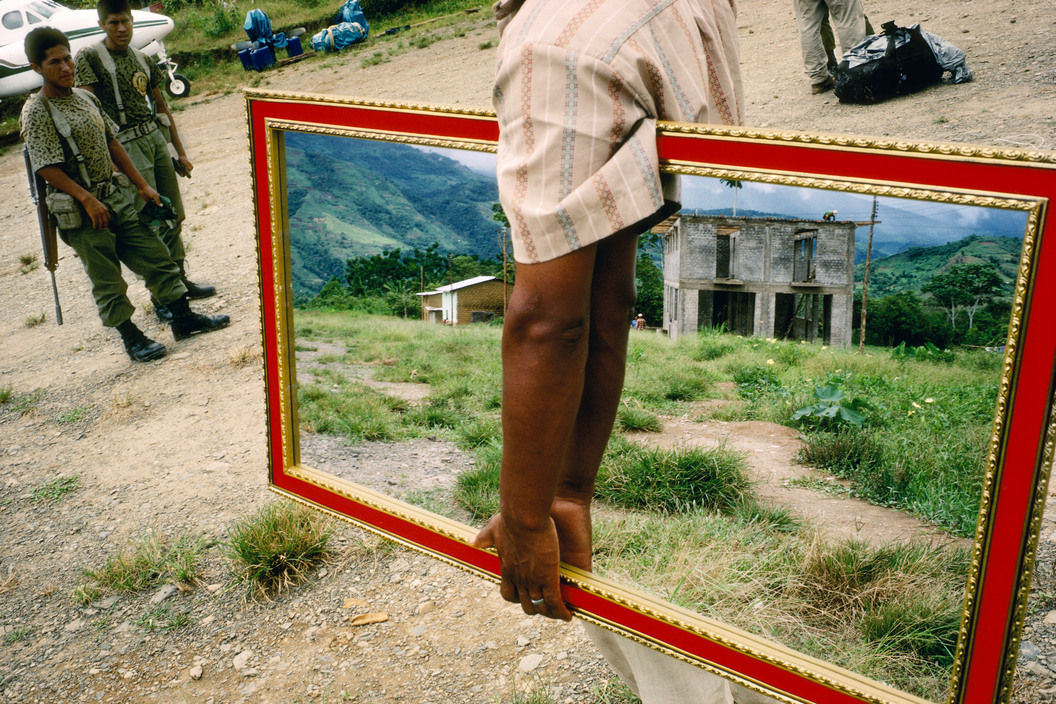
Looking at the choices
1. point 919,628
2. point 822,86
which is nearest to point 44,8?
point 822,86

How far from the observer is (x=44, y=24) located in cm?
1306

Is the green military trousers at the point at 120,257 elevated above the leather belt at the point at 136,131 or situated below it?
below

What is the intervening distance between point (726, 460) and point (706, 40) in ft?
2.87

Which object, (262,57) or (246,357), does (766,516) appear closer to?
(246,357)

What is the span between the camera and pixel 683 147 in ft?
3.87

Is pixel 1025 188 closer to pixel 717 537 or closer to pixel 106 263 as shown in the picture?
pixel 717 537

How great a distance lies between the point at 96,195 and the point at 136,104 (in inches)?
39.2

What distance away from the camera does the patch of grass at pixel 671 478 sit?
168 centimetres

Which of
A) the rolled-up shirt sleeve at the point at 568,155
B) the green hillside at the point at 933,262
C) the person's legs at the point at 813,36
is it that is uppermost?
the person's legs at the point at 813,36

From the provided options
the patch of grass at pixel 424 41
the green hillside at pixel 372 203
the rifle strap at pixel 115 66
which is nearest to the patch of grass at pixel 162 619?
the green hillside at pixel 372 203

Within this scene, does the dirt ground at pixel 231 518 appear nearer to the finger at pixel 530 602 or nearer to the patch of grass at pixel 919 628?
the patch of grass at pixel 919 628

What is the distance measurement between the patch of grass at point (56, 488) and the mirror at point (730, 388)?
7.89ft

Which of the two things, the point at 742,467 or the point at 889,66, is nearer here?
the point at 742,467

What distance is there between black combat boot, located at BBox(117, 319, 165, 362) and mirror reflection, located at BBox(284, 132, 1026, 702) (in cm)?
385
